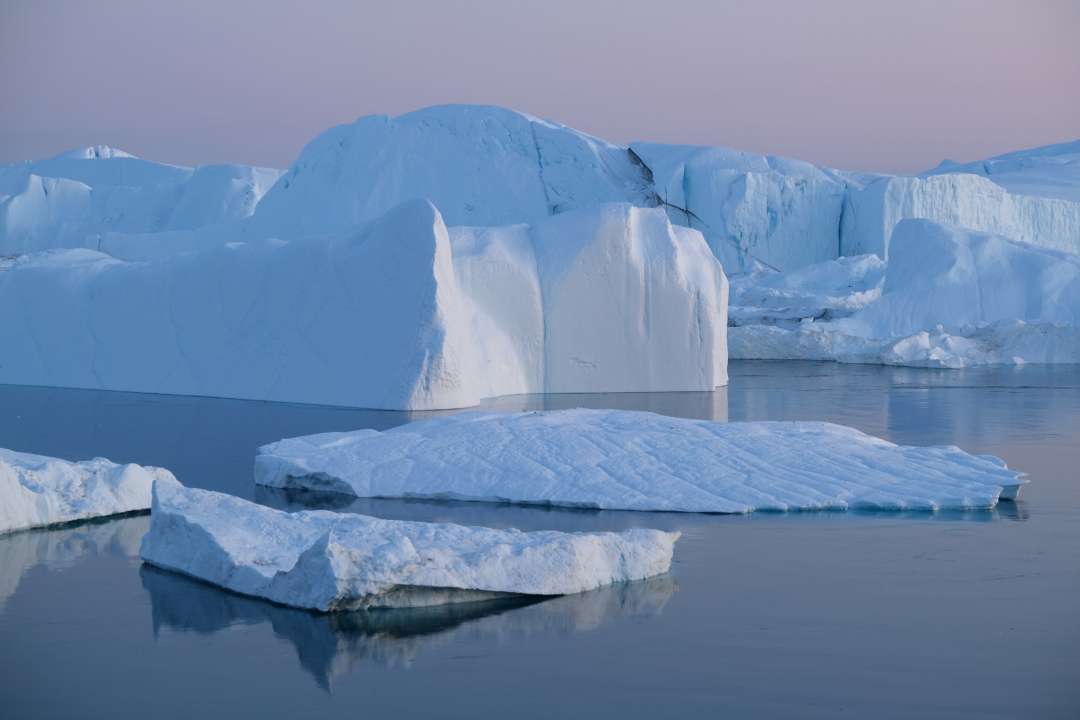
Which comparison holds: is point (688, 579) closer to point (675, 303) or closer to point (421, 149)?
point (675, 303)

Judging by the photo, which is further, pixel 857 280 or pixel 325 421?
pixel 857 280

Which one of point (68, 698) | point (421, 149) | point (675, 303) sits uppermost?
point (421, 149)

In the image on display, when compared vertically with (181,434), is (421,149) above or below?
above

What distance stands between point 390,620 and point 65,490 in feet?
10.00

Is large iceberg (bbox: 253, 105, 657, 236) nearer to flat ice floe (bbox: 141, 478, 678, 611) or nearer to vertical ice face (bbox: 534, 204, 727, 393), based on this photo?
vertical ice face (bbox: 534, 204, 727, 393)

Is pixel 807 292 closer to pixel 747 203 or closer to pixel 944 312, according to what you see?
pixel 944 312

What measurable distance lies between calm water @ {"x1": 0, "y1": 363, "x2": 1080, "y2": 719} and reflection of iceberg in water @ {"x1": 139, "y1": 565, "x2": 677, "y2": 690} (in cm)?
1

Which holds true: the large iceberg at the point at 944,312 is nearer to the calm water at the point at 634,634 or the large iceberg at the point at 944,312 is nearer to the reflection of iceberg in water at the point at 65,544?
the calm water at the point at 634,634

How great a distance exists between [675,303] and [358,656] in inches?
466

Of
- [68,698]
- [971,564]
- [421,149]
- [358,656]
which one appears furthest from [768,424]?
[421,149]

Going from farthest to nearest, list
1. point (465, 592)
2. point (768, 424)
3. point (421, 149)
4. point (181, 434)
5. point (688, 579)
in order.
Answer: point (421, 149), point (181, 434), point (768, 424), point (688, 579), point (465, 592)

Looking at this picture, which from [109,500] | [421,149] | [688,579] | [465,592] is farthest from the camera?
[421,149]

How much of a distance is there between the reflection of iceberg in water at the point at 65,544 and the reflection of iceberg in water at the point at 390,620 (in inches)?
31.6

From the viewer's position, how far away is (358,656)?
472cm
